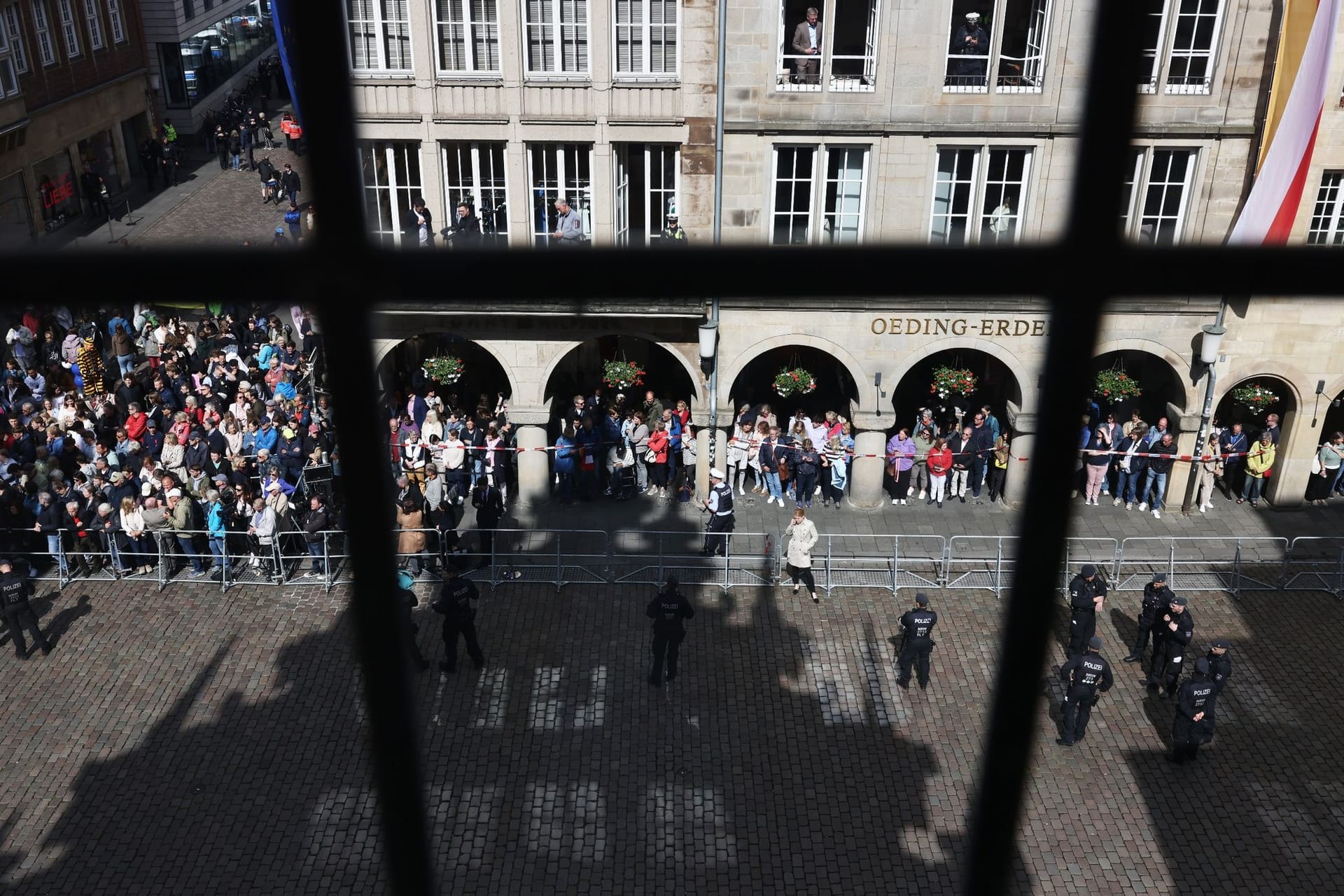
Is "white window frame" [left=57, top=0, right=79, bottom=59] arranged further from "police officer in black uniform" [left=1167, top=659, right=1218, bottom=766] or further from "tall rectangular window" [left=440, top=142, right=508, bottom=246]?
"police officer in black uniform" [left=1167, top=659, right=1218, bottom=766]

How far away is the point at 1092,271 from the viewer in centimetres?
199

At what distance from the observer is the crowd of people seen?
1980 centimetres

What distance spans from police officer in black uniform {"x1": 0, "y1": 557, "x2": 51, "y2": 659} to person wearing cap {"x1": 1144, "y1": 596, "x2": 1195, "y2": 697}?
15.2 meters

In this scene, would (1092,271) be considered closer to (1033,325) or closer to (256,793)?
(256,793)

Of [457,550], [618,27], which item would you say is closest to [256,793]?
[457,550]

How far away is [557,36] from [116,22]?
89.3ft

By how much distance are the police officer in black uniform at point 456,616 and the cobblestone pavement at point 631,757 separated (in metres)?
0.26

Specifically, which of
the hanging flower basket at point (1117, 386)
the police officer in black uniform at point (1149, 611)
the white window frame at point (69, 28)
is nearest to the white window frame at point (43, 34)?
the white window frame at point (69, 28)

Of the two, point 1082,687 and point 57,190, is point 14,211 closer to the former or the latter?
point 57,190

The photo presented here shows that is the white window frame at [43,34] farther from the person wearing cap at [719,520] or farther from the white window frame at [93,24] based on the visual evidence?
the person wearing cap at [719,520]

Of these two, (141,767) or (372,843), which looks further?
(141,767)

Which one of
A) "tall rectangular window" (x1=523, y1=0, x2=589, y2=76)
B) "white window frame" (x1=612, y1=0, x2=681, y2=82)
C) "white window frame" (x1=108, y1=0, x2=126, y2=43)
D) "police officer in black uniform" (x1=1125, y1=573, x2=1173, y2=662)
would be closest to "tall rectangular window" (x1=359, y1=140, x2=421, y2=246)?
"tall rectangular window" (x1=523, y1=0, x2=589, y2=76)

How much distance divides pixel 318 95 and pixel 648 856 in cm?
1278

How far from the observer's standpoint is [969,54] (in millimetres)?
20766
